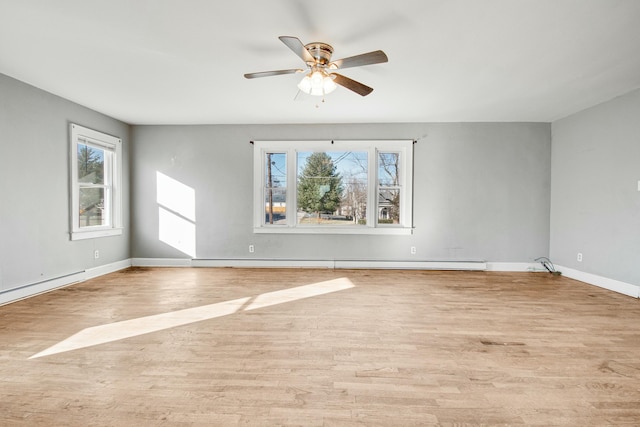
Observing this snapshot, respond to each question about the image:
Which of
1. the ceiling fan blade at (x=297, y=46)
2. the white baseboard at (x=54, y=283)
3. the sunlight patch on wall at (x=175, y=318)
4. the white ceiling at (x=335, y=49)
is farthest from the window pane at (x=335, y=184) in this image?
the white baseboard at (x=54, y=283)

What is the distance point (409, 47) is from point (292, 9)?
3.79 ft

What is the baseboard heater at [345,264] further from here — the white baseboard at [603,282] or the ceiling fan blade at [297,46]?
the ceiling fan blade at [297,46]

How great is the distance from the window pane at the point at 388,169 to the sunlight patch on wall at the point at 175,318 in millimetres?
2155

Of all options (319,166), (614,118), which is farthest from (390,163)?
(614,118)

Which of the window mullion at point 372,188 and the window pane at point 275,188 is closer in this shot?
the window mullion at point 372,188

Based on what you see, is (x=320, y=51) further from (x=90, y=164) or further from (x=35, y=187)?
(x=90, y=164)

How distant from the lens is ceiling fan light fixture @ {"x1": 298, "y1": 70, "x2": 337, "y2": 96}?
8.97 ft

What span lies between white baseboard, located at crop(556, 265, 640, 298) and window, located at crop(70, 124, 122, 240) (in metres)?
7.43

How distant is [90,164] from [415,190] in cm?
531

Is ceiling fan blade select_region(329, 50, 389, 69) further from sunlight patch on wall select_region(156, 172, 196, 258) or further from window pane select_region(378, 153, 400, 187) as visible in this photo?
sunlight patch on wall select_region(156, 172, 196, 258)

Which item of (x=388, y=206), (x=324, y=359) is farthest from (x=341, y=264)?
(x=324, y=359)

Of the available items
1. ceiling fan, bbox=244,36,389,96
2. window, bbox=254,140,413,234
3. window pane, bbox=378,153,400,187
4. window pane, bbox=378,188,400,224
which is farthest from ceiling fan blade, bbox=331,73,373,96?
window pane, bbox=378,188,400,224

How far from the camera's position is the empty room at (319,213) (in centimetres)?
191

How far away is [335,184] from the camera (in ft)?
18.0
